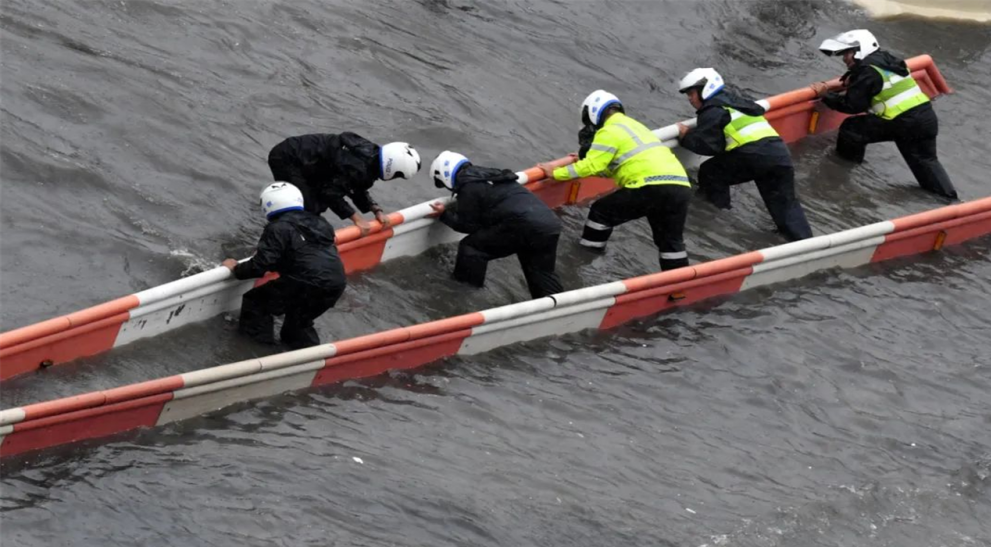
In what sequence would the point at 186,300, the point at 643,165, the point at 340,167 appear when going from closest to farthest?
the point at 186,300 < the point at 340,167 < the point at 643,165

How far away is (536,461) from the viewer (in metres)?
8.89

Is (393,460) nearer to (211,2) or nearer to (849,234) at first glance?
(849,234)

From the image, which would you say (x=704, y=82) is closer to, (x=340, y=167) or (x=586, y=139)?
(x=586, y=139)

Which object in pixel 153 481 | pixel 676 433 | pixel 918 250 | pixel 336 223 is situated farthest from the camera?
pixel 918 250

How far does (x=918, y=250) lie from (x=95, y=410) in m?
7.65

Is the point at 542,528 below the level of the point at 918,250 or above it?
below

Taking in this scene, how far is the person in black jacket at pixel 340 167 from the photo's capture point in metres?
9.98

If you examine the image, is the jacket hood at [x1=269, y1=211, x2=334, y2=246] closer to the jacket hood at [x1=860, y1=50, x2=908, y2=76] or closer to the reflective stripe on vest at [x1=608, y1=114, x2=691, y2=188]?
the reflective stripe on vest at [x1=608, y1=114, x2=691, y2=188]

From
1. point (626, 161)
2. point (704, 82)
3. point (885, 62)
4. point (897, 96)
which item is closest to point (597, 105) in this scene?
point (626, 161)

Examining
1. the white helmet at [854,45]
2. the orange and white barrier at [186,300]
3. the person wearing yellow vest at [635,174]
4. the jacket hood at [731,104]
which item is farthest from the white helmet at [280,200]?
the white helmet at [854,45]

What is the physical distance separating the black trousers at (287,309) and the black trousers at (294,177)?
42.0 inches

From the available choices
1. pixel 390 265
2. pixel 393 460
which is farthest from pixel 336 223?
pixel 393 460

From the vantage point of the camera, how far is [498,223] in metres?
10.5

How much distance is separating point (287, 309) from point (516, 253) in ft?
6.96
